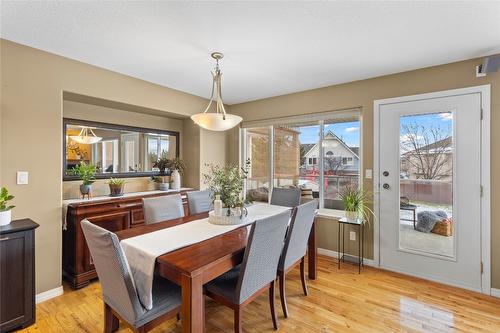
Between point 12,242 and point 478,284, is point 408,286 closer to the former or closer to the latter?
point 478,284

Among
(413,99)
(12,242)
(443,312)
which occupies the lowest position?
(443,312)

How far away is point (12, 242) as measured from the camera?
197cm

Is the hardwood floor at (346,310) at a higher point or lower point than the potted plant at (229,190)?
lower

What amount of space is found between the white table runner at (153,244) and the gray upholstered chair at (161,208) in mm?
385

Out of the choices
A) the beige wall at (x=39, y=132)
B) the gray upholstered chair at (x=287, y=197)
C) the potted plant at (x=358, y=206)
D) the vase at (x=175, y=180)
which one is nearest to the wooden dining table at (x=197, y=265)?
the beige wall at (x=39, y=132)

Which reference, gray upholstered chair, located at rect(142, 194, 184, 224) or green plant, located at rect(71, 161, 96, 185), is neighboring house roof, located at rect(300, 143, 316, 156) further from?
green plant, located at rect(71, 161, 96, 185)

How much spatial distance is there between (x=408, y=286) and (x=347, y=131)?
2.03m

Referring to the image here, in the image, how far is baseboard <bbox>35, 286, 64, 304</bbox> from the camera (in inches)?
93.8

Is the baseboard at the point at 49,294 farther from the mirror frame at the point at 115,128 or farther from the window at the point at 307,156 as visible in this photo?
the window at the point at 307,156

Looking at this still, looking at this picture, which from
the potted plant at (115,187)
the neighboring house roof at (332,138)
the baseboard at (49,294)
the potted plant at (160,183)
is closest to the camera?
the baseboard at (49,294)

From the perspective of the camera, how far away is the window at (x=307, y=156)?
3573 mm

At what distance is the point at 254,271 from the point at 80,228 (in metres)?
2.01

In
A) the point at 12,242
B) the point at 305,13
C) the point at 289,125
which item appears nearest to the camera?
the point at 305,13

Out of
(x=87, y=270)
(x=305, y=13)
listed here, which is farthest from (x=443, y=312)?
(x=87, y=270)
